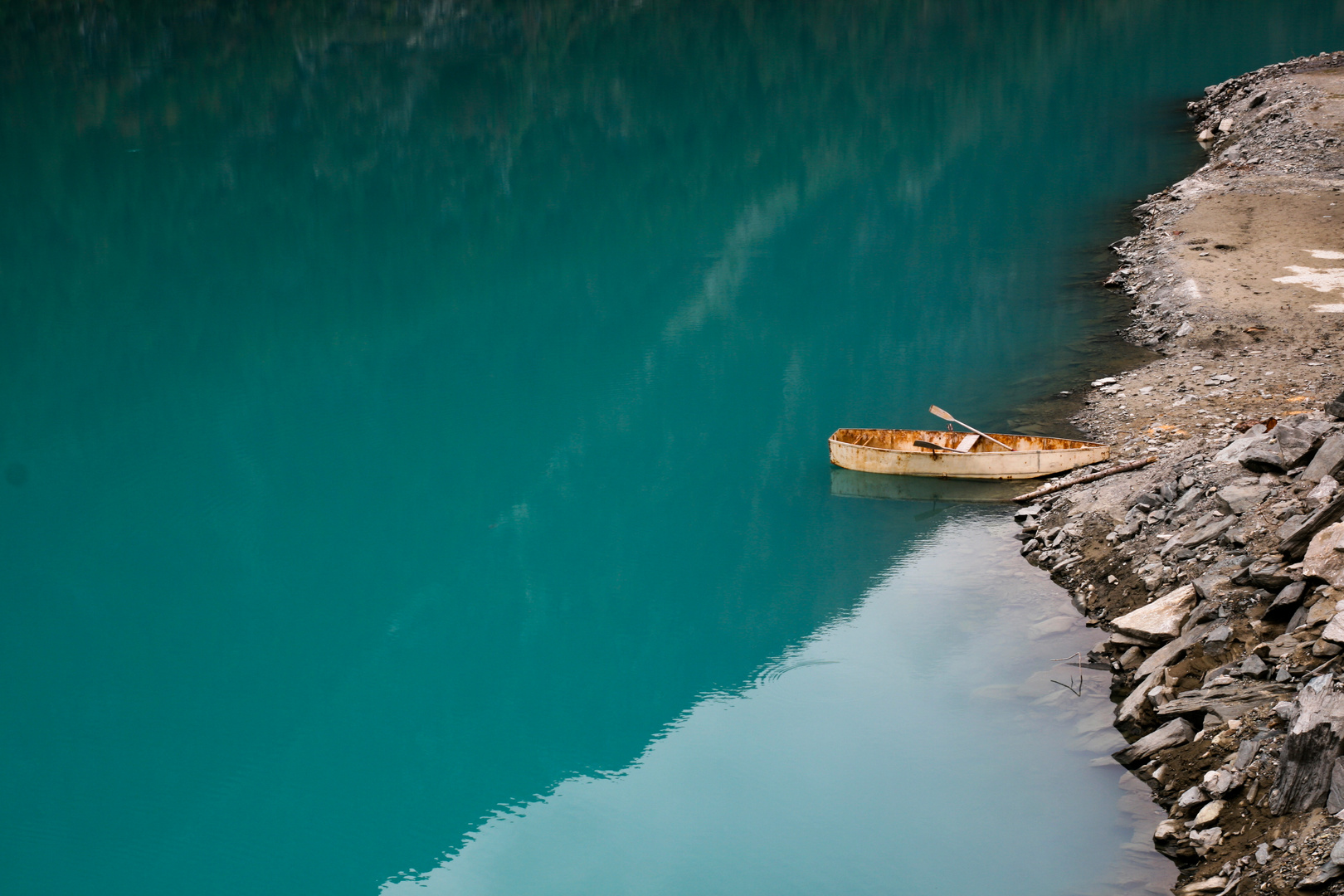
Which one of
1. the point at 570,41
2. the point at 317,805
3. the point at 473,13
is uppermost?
the point at 473,13

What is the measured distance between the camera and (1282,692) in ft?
37.8

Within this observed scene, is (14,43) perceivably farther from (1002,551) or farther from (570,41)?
(1002,551)

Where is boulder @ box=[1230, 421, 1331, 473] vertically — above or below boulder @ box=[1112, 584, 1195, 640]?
above

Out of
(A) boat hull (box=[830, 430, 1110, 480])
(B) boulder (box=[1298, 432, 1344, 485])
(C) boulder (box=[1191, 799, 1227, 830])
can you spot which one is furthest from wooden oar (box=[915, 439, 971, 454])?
(C) boulder (box=[1191, 799, 1227, 830])

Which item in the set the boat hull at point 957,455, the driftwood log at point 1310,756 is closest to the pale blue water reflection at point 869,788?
the driftwood log at point 1310,756

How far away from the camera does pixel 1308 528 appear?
1289 centimetres

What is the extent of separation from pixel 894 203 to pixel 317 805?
105ft

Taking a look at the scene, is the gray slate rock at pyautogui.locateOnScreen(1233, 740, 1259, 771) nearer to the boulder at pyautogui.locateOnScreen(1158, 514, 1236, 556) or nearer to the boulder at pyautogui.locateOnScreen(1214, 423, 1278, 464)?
the boulder at pyautogui.locateOnScreen(1158, 514, 1236, 556)

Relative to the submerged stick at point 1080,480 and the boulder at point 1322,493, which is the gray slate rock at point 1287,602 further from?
the submerged stick at point 1080,480

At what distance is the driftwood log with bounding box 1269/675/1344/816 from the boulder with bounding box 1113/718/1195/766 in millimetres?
1721

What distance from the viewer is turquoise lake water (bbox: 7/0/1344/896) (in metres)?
13.9

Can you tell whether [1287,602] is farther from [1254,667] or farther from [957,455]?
[957,455]

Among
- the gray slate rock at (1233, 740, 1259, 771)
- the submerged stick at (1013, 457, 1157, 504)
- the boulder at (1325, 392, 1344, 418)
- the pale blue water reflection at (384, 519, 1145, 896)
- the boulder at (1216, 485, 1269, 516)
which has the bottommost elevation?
the pale blue water reflection at (384, 519, 1145, 896)

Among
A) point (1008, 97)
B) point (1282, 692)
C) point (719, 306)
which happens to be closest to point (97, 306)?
point (719, 306)
